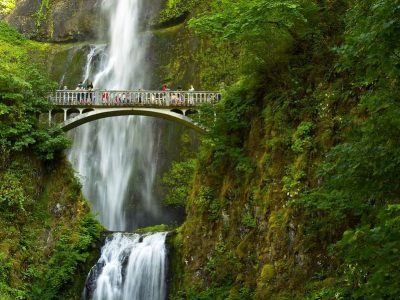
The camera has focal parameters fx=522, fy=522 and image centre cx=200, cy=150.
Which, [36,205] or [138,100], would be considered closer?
[36,205]

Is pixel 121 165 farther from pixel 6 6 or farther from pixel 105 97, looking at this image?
pixel 6 6

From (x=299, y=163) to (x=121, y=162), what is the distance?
63.1ft

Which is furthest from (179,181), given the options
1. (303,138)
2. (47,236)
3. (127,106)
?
(303,138)

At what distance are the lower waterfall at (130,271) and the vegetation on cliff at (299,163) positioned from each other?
96 centimetres

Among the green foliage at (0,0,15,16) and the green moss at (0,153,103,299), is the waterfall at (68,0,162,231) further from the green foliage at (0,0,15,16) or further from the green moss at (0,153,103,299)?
the green foliage at (0,0,15,16)

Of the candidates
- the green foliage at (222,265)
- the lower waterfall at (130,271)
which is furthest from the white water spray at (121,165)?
the green foliage at (222,265)

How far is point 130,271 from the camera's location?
20.8 meters

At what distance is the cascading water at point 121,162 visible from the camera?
21.2 m

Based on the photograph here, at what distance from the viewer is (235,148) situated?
1702 cm

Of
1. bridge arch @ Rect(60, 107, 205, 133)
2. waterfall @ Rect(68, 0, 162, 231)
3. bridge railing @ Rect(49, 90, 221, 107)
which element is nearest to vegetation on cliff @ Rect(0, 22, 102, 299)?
bridge railing @ Rect(49, 90, 221, 107)

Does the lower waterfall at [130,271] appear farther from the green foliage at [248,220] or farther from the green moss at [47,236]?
the green foliage at [248,220]

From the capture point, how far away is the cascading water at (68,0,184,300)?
21.2 meters

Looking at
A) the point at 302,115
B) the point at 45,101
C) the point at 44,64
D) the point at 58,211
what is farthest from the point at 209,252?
the point at 44,64

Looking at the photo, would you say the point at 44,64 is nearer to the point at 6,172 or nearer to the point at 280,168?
the point at 6,172
